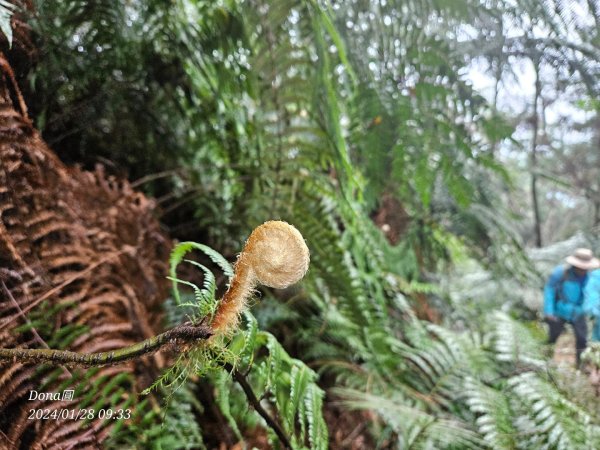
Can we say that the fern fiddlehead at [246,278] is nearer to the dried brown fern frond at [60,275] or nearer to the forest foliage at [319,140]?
the dried brown fern frond at [60,275]

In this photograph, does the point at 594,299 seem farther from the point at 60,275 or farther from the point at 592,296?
the point at 60,275

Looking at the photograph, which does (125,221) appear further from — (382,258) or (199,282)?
(382,258)

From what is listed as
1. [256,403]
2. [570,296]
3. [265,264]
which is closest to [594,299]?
[570,296]

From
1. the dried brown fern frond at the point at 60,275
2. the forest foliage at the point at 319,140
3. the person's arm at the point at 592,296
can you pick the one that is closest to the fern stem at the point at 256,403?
the forest foliage at the point at 319,140

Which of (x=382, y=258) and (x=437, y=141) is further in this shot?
(x=382, y=258)

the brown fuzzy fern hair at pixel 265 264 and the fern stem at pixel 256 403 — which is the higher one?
the brown fuzzy fern hair at pixel 265 264

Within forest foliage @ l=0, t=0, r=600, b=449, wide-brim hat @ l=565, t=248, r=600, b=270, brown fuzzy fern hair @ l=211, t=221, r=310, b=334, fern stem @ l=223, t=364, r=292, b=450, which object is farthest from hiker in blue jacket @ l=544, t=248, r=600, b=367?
brown fuzzy fern hair @ l=211, t=221, r=310, b=334

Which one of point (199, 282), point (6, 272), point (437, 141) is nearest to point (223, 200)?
point (199, 282)

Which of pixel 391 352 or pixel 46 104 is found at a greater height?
pixel 46 104
